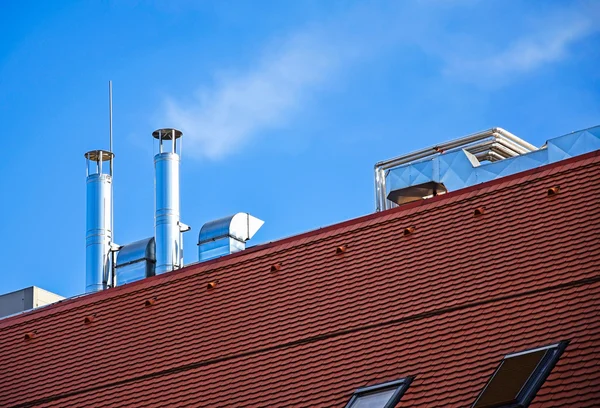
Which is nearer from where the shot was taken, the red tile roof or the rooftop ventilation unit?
the red tile roof

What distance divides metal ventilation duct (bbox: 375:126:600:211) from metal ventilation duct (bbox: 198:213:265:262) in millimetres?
3420

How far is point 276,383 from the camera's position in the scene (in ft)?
77.4

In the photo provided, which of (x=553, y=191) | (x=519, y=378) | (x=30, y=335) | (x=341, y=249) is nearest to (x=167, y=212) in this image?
(x=30, y=335)

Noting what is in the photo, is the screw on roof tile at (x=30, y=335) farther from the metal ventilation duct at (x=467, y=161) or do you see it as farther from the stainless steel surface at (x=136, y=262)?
the metal ventilation duct at (x=467, y=161)

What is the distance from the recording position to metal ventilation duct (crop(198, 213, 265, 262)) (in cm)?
3259

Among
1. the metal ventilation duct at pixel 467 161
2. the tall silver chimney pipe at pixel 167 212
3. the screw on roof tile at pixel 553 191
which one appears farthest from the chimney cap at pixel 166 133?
the screw on roof tile at pixel 553 191

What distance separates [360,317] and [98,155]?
46.6 ft

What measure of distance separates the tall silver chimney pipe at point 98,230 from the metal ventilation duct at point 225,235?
10.5 ft

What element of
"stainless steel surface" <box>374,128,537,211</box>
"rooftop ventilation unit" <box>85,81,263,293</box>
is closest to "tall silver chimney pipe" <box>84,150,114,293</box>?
"rooftop ventilation unit" <box>85,81,263,293</box>

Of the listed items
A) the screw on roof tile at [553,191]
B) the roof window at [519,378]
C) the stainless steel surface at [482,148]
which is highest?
the stainless steel surface at [482,148]

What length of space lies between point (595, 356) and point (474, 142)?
527 inches

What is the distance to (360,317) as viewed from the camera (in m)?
24.1

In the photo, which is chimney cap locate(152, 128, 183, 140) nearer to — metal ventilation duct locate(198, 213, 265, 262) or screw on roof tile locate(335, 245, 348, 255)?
metal ventilation duct locate(198, 213, 265, 262)

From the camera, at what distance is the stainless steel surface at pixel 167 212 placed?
109ft
